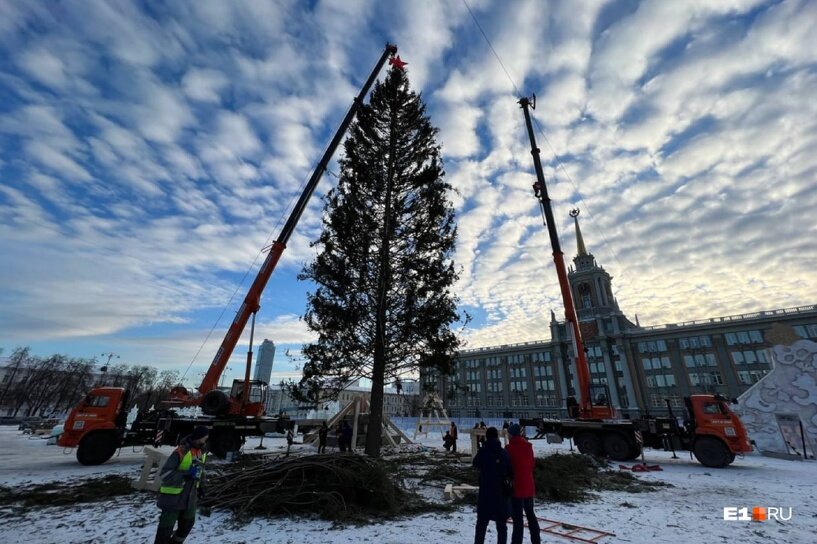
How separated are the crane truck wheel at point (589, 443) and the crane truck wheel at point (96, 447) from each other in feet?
62.8

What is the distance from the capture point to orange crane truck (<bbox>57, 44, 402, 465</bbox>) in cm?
1286

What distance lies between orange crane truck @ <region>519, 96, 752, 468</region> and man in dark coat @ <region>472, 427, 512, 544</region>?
41.4 feet

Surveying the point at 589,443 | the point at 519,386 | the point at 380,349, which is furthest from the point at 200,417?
the point at 519,386

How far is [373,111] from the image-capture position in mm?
17969

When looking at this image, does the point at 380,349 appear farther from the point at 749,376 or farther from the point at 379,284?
the point at 749,376

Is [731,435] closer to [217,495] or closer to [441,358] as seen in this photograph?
[441,358]

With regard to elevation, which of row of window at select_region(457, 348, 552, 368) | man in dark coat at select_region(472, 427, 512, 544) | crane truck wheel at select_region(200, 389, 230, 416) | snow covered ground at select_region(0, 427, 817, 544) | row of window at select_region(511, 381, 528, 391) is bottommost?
snow covered ground at select_region(0, 427, 817, 544)

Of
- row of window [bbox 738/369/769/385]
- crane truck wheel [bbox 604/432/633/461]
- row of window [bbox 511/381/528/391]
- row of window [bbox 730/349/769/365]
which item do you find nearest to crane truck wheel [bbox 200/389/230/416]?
crane truck wheel [bbox 604/432/633/461]

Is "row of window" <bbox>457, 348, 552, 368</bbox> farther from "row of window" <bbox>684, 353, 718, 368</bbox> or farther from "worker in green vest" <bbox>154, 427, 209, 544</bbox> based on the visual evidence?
"worker in green vest" <bbox>154, 427, 209, 544</bbox>

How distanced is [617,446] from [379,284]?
12384 millimetres

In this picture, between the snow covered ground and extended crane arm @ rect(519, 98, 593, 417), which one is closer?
the snow covered ground

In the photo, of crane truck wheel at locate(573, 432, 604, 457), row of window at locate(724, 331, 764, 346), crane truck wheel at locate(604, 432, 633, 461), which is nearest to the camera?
crane truck wheel at locate(604, 432, 633, 461)

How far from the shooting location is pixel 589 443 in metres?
15.8

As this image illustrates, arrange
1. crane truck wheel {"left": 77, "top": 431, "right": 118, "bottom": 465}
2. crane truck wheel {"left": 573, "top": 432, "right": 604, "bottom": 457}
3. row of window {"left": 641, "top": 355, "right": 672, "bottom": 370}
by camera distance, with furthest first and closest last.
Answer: row of window {"left": 641, "top": 355, "right": 672, "bottom": 370} < crane truck wheel {"left": 573, "top": 432, "right": 604, "bottom": 457} < crane truck wheel {"left": 77, "top": 431, "right": 118, "bottom": 465}
